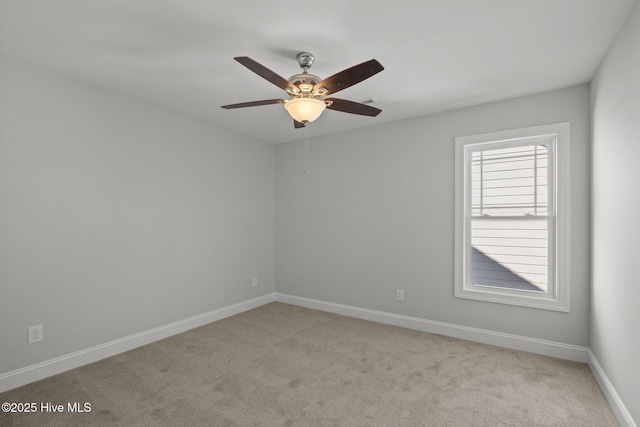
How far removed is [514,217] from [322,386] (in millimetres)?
2541

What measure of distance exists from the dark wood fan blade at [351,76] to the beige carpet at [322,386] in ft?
7.24

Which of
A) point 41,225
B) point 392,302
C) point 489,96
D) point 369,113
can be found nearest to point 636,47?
point 489,96

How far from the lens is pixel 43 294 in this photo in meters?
2.70

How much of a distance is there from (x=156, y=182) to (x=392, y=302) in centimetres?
314

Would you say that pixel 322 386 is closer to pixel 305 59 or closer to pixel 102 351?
pixel 102 351

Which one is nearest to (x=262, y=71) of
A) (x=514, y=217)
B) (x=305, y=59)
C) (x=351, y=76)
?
(x=351, y=76)

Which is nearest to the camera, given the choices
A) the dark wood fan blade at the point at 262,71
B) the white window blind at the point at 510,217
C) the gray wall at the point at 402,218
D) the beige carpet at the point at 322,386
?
the dark wood fan blade at the point at 262,71

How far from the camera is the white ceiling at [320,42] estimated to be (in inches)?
76.3

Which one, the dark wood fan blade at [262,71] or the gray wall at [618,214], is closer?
the dark wood fan blade at [262,71]

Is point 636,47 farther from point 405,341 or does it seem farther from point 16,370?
point 16,370

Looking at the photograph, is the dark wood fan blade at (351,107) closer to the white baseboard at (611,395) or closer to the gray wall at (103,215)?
the gray wall at (103,215)

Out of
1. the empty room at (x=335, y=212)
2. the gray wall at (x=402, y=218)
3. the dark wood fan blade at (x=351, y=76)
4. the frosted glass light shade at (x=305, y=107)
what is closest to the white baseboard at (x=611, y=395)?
the empty room at (x=335, y=212)

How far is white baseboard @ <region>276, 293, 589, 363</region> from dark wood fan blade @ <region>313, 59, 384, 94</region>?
2.92 metres

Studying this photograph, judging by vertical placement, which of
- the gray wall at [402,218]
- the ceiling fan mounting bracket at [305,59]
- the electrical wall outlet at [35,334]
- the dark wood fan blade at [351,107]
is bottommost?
the electrical wall outlet at [35,334]
